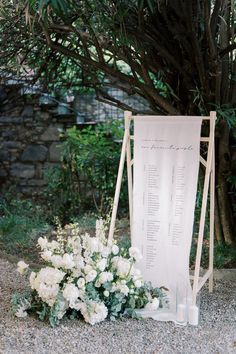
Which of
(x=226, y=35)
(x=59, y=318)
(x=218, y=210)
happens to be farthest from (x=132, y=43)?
(x=59, y=318)

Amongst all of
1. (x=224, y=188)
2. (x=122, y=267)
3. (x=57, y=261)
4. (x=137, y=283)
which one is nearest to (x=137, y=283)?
(x=137, y=283)

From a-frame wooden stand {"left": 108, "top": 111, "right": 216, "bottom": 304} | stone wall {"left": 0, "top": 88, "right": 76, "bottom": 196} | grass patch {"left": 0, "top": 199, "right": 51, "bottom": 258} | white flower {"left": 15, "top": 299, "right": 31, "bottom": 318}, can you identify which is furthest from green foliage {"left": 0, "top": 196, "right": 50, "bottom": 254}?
a-frame wooden stand {"left": 108, "top": 111, "right": 216, "bottom": 304}

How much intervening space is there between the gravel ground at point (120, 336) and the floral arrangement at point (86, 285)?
64mm

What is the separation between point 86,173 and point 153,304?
2.73 meters

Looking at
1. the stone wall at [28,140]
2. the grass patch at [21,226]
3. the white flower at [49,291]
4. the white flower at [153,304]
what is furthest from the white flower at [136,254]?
the stone wall at [28,140]

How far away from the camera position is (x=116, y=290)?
2588mm

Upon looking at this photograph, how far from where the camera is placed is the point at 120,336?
2416 mm

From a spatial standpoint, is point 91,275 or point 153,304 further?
point 153,304

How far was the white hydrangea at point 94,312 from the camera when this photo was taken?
2.50m

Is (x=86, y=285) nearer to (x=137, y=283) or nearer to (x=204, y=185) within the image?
(x=137, y=283)

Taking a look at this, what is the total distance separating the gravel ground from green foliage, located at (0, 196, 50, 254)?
57.4 inches

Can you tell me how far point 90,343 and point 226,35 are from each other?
232 cm

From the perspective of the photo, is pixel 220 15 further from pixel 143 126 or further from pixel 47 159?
pixel 47 159

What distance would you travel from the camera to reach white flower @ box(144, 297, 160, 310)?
103 inches
